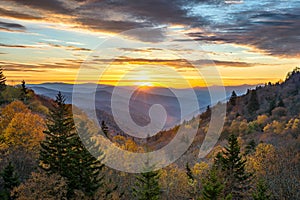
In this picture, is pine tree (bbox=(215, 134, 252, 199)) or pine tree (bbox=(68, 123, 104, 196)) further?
pine tree (bbox=(215, 134, 252, 199))

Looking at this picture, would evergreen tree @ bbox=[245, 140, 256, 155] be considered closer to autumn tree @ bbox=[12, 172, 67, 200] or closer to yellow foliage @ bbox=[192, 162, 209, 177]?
yellow foliage @ bbox=[192, 162, 209, 177]

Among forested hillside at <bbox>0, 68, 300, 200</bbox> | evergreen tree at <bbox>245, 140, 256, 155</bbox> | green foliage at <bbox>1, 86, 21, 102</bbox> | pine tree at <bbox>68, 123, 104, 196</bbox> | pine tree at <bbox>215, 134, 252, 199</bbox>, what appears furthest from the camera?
green foliage at <bbox>1, 86, 21, 102</bbox>

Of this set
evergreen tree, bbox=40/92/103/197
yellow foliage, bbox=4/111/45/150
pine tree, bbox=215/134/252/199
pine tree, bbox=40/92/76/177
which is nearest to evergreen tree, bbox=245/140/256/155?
pine tree, bbox=215/134/252/199

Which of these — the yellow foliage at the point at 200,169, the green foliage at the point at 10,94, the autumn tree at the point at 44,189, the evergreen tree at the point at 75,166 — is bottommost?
the yellow foliage at the point at 200,169

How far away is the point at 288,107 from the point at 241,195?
388 feet

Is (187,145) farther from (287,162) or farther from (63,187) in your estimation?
(63,187)

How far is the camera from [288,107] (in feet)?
490

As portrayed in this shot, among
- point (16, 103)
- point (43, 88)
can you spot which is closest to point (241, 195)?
point (16, 103)

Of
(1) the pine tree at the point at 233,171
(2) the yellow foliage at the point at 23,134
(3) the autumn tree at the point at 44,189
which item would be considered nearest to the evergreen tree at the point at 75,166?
(3) the autumn tree at the point at 44,189

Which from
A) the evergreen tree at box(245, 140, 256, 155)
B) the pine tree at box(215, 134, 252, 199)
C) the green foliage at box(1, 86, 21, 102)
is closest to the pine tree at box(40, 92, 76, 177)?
the pine tree at box(215, 134, 252, 199)

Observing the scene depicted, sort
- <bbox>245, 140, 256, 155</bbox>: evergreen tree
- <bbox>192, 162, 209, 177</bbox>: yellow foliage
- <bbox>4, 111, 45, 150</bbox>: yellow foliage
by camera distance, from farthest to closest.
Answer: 1. <bbox>245, 140, 256, 155</bbox>: evergreen tree
2. <bbox>4, 111, 45, 150</bbox>: yellow foliage
3. <bbox>192, 162, 209, 177</bbox>: yellow foliage

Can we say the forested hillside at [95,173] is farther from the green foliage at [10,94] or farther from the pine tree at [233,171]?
the green foliage at [10,94]

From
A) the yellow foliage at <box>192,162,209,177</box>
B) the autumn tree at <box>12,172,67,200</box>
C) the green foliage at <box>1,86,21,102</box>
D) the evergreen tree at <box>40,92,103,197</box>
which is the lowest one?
the yellow foliage at <box>192,162,209,177</box>

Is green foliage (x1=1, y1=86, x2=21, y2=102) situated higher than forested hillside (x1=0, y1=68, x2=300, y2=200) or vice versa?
green foliage (x1=1, y1=86, x2=21, y2=102)
